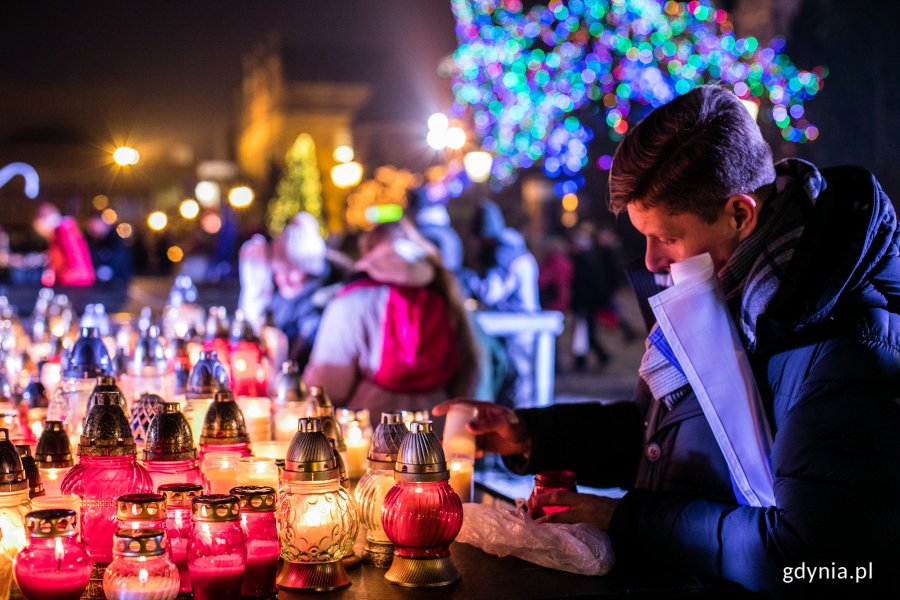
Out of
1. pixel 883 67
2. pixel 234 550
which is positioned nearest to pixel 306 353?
pixel 234 550

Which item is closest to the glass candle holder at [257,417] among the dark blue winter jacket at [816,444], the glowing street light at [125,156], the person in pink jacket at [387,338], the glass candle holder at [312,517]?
the glass candle holder at [312,517]

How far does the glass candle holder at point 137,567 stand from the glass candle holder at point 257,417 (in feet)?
4.45

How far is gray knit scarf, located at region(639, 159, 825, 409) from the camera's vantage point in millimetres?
2256

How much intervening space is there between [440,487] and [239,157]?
250 ft

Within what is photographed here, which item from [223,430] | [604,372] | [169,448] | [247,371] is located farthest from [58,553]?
[604,372]

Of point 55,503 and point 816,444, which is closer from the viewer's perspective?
point 55,503

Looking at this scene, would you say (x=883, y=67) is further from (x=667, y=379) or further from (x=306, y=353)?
(x=667, y=379)

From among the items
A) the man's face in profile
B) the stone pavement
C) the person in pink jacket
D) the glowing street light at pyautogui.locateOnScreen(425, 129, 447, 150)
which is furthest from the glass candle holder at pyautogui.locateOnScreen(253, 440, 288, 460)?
the glowing street light at pyautogui.locateOnScreen(425, 129, 447, 150)

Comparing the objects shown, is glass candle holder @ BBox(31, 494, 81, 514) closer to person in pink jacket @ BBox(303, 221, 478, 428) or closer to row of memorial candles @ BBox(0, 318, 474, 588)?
row of memorial candles @ BBox(0, 318, 474, 588)

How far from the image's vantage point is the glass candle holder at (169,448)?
206 centimetres

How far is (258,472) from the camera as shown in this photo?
217 cm

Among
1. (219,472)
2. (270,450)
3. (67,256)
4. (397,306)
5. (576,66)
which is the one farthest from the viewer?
(576,66)

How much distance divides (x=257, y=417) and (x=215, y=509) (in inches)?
54.9

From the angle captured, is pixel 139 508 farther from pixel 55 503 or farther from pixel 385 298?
pixel 385 298
